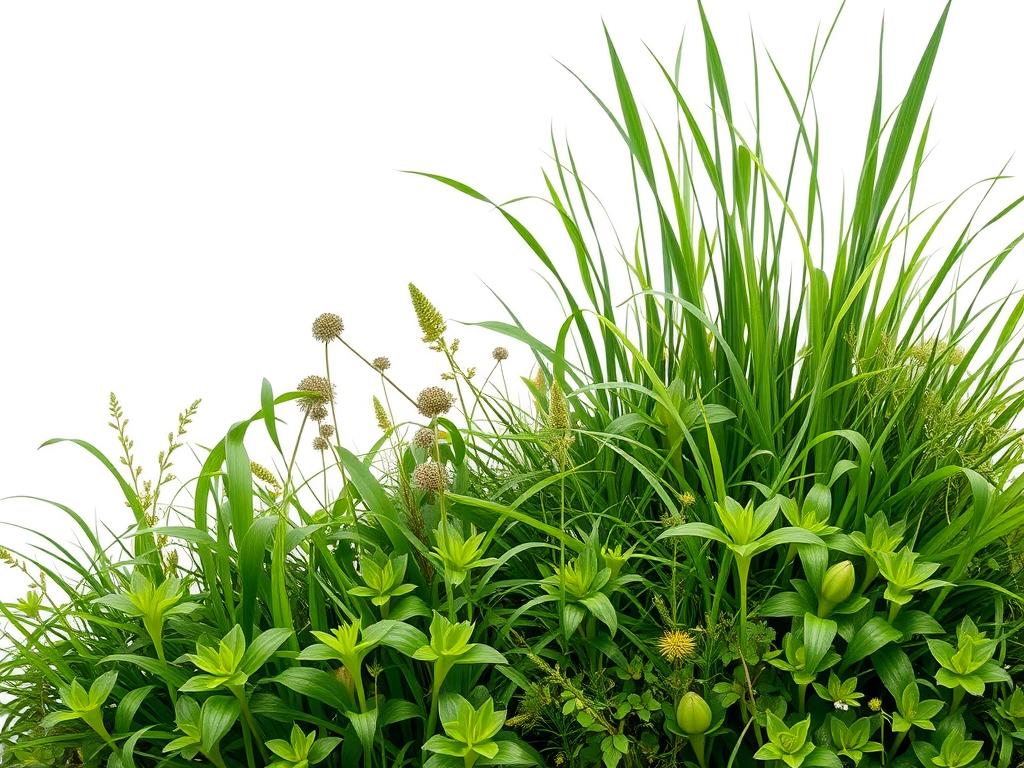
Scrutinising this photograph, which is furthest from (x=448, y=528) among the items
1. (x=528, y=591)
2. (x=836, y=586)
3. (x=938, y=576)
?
(x=938, y=576)

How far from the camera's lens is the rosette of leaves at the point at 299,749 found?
5.67 feet

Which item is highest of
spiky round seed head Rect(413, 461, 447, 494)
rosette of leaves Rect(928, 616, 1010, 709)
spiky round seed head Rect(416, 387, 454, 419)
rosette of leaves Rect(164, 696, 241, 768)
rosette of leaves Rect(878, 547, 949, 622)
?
spiky round seed head Rect(416, 387, 454, 419)

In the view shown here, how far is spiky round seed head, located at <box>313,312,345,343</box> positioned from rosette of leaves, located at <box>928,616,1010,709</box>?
1.23 m

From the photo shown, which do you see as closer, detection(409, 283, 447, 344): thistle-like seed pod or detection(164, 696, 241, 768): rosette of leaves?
detection(164, 696, 241, 768): rosette of leaves

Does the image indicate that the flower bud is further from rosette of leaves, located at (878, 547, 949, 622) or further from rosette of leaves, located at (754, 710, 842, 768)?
rosette of leaves, located at (878, 547, 949, 622)

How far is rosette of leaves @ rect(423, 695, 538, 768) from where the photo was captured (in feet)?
5.46

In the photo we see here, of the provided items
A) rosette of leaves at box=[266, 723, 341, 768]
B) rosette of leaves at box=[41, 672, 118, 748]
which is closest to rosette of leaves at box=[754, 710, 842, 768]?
rosette of leaves at box=[266, 723, 341, 768]

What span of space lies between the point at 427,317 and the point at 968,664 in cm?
113

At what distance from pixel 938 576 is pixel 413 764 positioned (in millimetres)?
1080

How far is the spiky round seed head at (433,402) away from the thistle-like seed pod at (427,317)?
0.41ft

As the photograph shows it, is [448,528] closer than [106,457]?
Yes

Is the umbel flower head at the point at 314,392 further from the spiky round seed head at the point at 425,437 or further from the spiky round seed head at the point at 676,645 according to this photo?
the spiky round seed head at the point at 676,645

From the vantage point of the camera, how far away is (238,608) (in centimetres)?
197

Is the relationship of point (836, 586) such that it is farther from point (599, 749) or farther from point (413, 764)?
point (413, 764)
